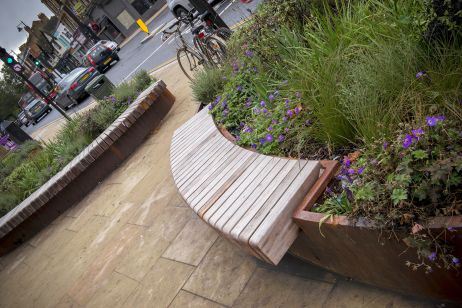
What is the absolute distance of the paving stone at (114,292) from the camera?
329 centimetres

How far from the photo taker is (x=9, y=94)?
60625 millimetres

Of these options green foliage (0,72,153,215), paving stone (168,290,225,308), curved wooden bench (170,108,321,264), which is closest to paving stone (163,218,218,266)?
paving stone (168,290,225,308)

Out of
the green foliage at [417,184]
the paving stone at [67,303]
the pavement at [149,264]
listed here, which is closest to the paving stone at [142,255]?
the pavement at [149,264]

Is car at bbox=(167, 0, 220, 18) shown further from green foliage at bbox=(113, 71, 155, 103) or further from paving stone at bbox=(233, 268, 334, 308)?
paving stone at bbox=(233, 268, 334, 308)

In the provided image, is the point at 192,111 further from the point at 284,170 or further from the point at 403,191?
the point at 403,191

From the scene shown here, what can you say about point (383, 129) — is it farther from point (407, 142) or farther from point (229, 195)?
point (229, 195)

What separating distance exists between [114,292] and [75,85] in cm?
A: 1578

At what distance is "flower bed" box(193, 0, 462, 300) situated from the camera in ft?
4.96

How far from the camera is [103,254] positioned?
4109mm

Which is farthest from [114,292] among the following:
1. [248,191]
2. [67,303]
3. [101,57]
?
[101,57]

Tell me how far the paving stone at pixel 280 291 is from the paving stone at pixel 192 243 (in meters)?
0.70

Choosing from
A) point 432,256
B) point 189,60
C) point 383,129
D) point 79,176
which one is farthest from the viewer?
point 189,60

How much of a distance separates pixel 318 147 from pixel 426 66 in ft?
2.69

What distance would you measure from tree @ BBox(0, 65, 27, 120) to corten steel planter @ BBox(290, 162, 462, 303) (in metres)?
64.0
